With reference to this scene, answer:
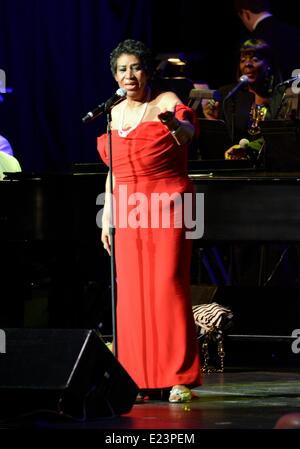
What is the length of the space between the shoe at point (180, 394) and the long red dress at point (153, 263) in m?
0.04

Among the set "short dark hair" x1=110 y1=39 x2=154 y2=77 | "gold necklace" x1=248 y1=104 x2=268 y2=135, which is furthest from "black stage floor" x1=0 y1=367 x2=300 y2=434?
"gold necklace" x1=248 y1=104 x2=268 y2=135

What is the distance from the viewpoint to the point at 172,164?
19.7 ft

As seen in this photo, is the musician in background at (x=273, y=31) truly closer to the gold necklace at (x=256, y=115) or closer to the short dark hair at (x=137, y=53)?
the gold necklace at (x=256, y=115)

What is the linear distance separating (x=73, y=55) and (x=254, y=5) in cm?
171

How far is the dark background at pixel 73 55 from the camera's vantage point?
10945 mm

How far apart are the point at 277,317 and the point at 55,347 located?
353cm

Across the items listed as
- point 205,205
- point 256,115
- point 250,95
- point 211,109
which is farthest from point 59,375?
point 211,109

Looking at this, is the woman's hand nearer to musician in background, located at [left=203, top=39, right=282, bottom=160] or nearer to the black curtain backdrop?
musician in background, located at [left=203, top=39, right=282, bottom=160]

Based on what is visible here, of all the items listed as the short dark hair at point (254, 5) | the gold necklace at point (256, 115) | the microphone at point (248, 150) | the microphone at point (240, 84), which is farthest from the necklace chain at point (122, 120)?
the short dark hair at point (254, 5)

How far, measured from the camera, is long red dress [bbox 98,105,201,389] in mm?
6000

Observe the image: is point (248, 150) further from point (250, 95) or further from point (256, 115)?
point (250, 95)

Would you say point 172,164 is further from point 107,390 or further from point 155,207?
point 107,390
